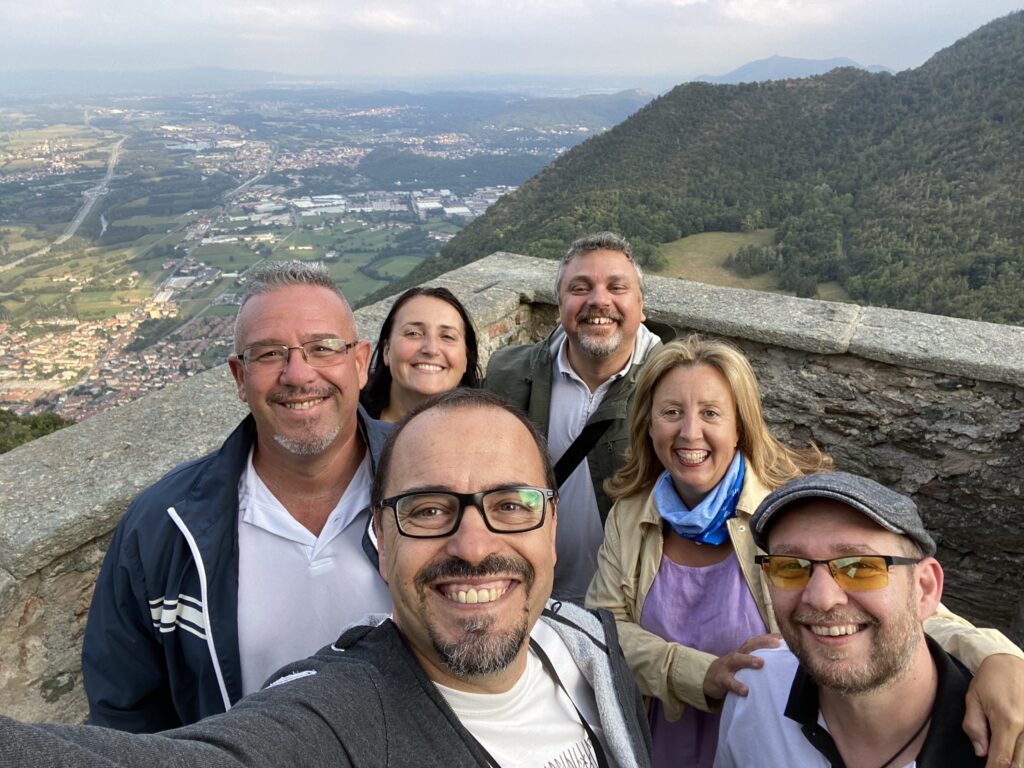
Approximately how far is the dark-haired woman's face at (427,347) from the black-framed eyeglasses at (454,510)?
129cm

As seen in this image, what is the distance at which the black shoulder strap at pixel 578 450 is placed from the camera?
2504 millimetres

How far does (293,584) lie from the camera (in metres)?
1.58

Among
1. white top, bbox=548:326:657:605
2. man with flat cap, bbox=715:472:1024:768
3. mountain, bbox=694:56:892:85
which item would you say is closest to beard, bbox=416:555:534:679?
man with flat cap, bbox=715:472:1024:768

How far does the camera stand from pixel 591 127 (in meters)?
68.4

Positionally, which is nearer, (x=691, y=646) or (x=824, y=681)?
(x=824, y=681)

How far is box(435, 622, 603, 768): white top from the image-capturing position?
117 centimetres

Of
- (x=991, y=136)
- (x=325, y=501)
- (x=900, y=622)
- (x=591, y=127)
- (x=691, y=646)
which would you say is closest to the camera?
(x=900, y=622)

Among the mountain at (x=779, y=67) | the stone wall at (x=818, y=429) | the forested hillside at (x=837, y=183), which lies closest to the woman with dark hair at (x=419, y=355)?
the stone wall at (x=818, y=429)

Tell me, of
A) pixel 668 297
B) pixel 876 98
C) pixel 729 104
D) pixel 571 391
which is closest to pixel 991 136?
pixel 876 98

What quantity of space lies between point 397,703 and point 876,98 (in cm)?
3173

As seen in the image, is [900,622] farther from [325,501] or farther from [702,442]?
[325,501]

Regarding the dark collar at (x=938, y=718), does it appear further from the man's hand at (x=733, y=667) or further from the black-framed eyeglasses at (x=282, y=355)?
the black-framed eyeglasses at (x=282, y=355)

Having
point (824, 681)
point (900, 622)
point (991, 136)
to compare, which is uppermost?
point (991, 136)

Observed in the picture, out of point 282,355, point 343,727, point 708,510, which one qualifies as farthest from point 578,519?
point 343,727
